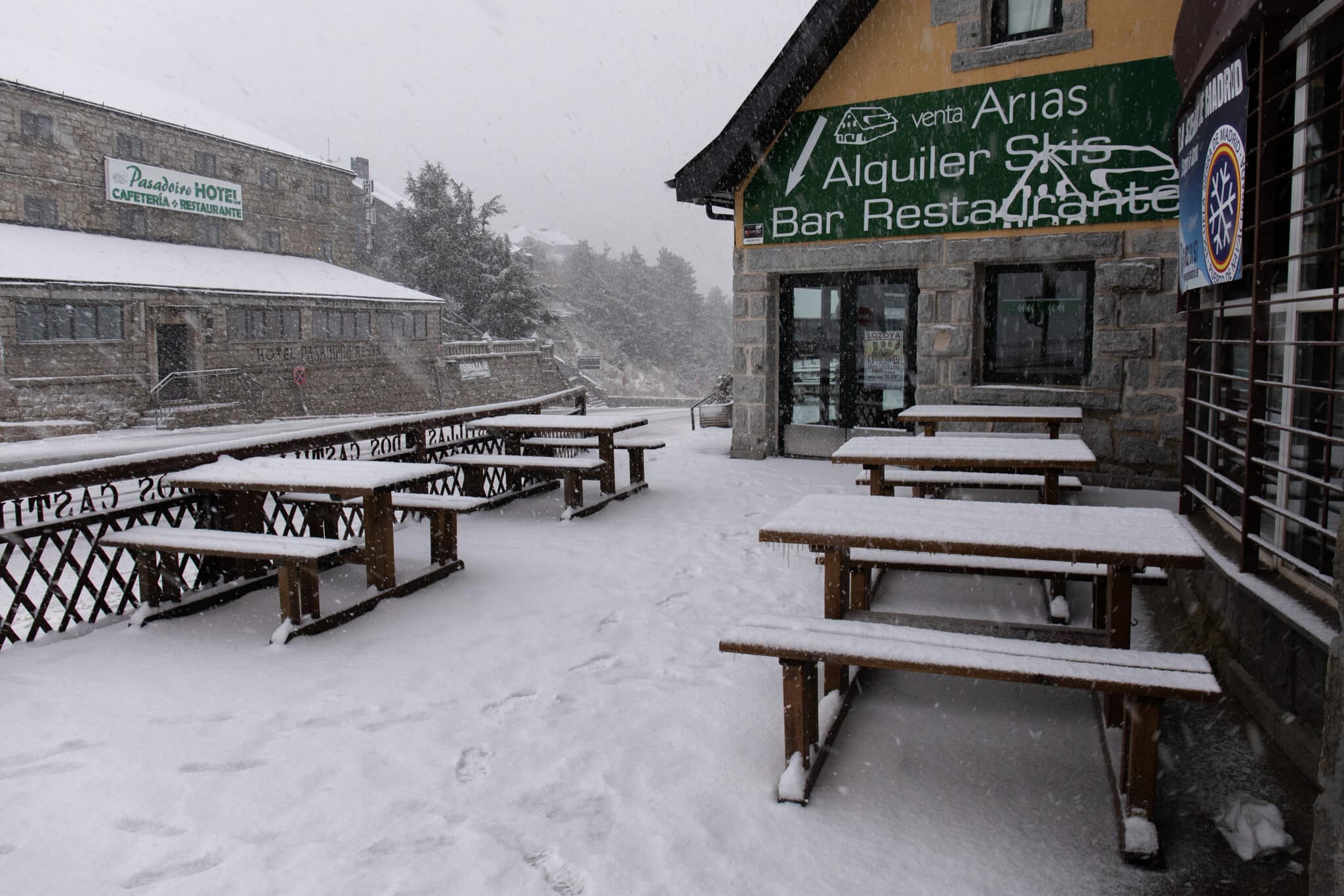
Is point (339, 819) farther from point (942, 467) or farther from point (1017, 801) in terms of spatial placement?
point (942, 467)

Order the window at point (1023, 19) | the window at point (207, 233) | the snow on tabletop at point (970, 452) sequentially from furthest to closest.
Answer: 1. the window at point (207, 233)
2. the window at point (1023, 19)
3. the snow on tabletop at point (970, 452)

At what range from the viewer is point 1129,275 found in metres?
8.48

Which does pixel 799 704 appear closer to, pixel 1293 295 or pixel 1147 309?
pixel 1293 295

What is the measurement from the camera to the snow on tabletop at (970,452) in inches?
205

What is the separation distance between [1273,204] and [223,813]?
5300 millimetres

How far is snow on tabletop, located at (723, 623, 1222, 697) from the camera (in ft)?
8.58

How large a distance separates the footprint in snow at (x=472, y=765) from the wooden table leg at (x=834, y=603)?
147 centimetres

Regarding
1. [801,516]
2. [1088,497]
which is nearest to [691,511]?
[1088,497]

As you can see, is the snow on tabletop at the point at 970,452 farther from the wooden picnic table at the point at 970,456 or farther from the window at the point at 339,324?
the window at the point at 339,324

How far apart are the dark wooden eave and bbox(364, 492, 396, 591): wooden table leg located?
21.1ft

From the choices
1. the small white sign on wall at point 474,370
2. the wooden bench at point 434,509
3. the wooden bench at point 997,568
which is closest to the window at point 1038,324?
the wooden bench at point 997,568

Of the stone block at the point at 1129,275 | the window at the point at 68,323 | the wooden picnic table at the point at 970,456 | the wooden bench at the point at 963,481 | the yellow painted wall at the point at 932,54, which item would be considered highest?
the yellow painted wall at the point at 932,54

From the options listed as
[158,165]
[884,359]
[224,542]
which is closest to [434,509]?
[224,542]

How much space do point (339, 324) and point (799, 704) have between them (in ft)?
111
